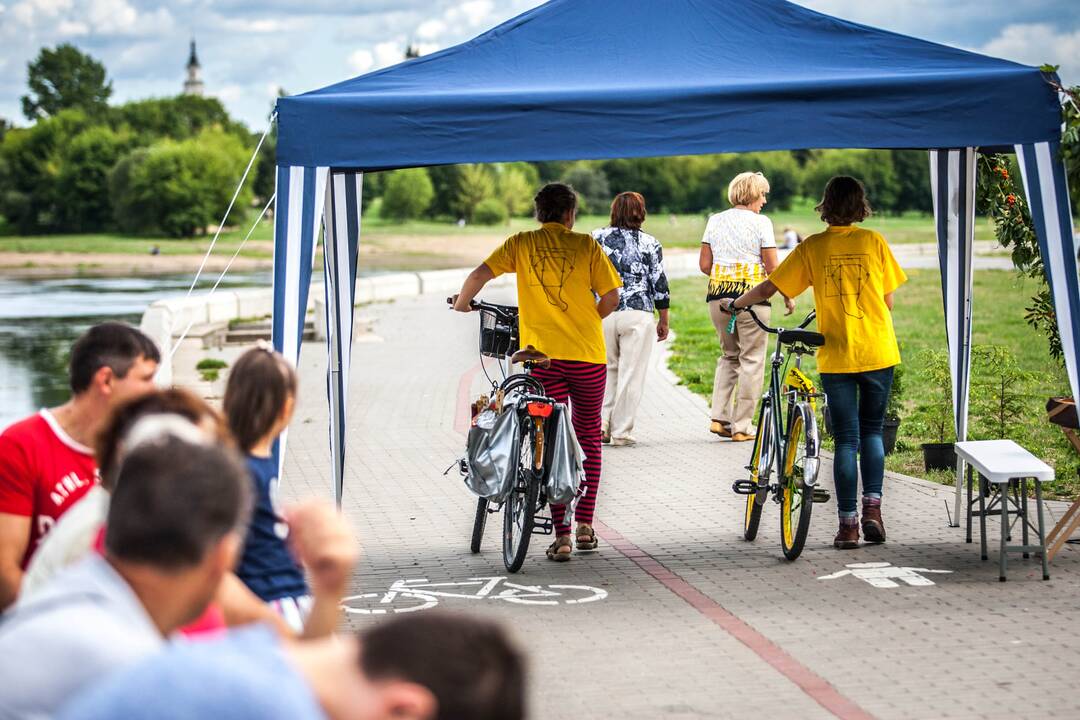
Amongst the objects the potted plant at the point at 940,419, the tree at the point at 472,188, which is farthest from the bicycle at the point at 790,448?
the tree at the point at 472,188

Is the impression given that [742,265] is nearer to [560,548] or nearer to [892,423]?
[892,423]

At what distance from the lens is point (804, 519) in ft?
23.0

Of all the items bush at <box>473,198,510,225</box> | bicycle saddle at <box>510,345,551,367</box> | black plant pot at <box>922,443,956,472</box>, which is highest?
bush at <box>473,198,510,225</box>

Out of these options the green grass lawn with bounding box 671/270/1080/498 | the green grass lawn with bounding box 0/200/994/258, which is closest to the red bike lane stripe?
the green grass lawn with bounding box 671/270/1080/498

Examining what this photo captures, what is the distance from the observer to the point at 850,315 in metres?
7.22

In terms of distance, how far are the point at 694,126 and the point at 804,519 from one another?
1963mm

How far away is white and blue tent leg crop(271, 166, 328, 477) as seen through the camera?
6.65 metres

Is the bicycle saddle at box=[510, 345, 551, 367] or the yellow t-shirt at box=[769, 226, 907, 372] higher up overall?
the yellow t-shirt at box=[769, 226, 907, 372]

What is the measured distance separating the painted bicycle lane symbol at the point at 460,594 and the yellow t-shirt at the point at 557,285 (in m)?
1.15

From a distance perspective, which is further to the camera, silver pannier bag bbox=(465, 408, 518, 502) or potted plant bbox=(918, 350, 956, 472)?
potted plant bbox=(918, 350, 956, 472)

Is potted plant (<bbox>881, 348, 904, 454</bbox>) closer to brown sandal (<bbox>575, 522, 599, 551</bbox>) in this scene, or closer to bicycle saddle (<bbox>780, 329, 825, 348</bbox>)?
bicycle saddle (<bbox>780, 329, 825, 348</bbox>)

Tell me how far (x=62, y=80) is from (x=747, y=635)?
168 m

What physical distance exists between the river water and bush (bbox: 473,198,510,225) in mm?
36176

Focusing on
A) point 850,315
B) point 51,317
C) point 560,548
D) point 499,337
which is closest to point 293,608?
point 560,548
